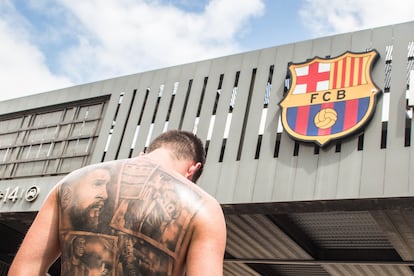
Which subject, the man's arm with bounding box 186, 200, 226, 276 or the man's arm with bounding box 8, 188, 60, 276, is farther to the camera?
the man's arm with bounding box 8, 188, 60, 276

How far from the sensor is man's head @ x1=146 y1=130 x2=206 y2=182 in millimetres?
2754

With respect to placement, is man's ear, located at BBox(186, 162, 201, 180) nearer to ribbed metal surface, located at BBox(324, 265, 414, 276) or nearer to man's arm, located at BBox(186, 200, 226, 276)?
man's arm, located at BBox(186, 200, 226, 276)

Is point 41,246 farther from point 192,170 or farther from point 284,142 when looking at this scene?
point 284,142

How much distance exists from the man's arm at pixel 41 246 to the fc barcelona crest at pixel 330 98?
34.5 ft

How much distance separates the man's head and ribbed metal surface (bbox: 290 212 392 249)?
1168cm

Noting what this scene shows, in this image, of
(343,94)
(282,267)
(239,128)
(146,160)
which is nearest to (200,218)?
(146,160)

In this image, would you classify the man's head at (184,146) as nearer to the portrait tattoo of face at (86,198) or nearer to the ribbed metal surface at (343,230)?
the portrait tattoo of face at (86,198)

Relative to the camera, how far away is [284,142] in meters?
13.4

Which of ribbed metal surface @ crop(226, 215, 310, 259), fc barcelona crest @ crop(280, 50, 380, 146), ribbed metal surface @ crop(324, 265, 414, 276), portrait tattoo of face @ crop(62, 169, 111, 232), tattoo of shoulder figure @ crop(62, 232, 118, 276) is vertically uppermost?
fc barcelona crest @ crop(280, 50, 380, 146)

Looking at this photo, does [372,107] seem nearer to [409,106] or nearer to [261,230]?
[409,106]

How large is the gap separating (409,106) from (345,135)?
153 cm

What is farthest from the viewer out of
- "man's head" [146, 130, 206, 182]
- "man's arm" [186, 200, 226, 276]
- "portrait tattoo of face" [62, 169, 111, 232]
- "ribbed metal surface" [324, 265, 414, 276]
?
"ribbed metal surface" [324, 265, 414, 276]

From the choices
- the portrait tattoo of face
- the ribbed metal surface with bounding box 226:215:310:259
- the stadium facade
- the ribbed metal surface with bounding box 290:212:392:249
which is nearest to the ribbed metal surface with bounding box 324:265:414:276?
the stadium facade

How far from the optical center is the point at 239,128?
568 inches
